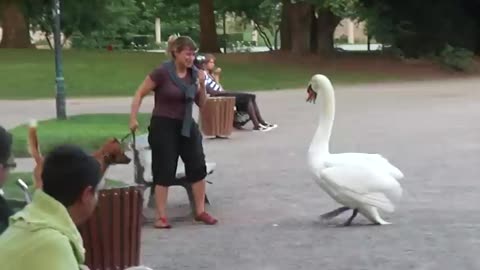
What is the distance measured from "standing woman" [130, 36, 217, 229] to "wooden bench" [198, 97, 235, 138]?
748cm

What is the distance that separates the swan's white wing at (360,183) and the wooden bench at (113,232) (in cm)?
246

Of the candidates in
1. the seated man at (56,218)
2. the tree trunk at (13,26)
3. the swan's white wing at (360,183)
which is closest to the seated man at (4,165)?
the seated man at (56,218)

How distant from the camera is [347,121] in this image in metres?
20.5

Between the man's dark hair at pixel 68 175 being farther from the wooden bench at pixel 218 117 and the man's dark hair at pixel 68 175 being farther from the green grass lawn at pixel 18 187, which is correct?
the wooden bench at pixel 218 117

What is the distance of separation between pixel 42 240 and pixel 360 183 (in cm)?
621

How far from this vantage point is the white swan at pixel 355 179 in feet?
30.1

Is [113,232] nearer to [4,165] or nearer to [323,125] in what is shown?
[323,125]

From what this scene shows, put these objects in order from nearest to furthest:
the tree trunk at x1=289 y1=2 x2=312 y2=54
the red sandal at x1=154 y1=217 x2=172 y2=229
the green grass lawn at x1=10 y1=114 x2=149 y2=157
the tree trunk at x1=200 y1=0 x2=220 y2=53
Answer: the red sandal at x1=154 y1=217 x2=172 y2=229, the green grass lawn at x1=10 y1=114 x2=149 y2=157, the tree trunk at x1=289 y1=2 x2=312 y2=54, the tree trunk at x1=200 y1=0 x2=220 y2=53

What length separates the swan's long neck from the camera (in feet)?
31.1

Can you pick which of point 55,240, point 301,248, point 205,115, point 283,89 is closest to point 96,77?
point 283,89

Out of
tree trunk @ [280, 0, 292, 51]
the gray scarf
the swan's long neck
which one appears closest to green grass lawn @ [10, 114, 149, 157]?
the gray scarf

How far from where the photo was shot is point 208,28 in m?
46.8

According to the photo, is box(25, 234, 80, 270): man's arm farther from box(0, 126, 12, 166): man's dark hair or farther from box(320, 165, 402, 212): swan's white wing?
box(320, 165, 402, 212): swan's white wing

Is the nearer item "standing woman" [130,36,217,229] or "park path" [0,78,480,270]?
"park path" [0,78,480,270]
